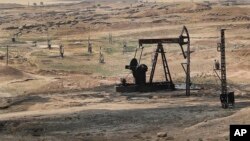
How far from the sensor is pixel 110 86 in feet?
140

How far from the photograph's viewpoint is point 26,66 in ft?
173

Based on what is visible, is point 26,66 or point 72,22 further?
point 72,22

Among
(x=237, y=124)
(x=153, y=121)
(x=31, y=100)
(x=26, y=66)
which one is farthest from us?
(x=26, y=66)

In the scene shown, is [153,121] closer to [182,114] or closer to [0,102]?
[182,114]

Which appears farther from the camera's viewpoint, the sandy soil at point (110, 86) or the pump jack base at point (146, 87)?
the pump jack base at point (146, 87)

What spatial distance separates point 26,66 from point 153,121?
25.9m

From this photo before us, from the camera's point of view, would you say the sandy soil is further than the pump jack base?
No

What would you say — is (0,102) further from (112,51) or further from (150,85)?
(112,51)

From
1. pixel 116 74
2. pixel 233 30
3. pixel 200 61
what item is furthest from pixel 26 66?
pixel 233 30

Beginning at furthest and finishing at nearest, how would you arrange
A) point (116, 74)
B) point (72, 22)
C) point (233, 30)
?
point (72, 22) < point (233, 30) < point (116, 74)

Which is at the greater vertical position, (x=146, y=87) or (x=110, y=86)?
(x=146, y=87)

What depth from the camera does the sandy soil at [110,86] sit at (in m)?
26.9

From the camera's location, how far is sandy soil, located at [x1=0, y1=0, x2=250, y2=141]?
88.2 ft

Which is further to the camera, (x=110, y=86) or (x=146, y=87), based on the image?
(x=110, y=86)
